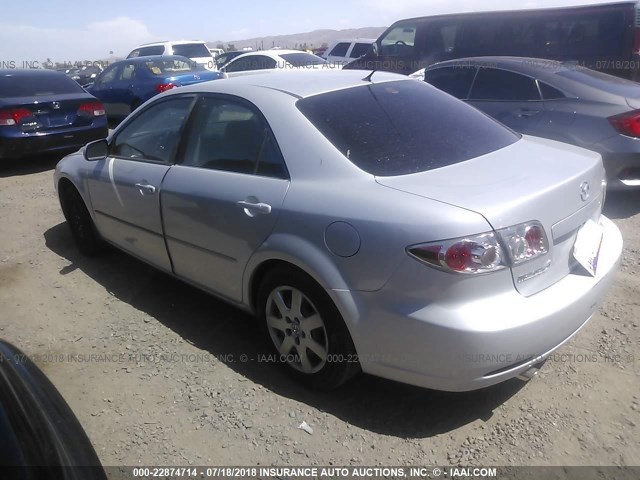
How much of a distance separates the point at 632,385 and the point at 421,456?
1227mm

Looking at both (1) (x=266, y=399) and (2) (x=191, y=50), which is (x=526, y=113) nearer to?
(1) (x=266, y=399)

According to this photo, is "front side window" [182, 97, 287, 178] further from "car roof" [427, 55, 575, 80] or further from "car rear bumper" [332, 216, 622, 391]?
"car roof" [427, 55, 575, 80]

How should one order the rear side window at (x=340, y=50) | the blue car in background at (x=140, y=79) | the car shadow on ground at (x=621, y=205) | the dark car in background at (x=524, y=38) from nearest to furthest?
the car shadow on ground at (x=621, y=205) → the dark car in background at (x=524, y=38) → the blue car in background at (x=140, y=79) → the rear side window at (x=340, y=50)

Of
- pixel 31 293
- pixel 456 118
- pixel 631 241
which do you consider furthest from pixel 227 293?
pixel 631 241

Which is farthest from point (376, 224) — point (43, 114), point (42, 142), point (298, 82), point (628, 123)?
point (43, 114)

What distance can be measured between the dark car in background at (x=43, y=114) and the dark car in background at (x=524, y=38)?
19.1 ft

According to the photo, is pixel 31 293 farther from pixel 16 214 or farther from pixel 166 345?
pixel 16 214

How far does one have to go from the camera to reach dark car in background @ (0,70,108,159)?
771 centimetres

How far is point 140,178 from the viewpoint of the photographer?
12.1 ft

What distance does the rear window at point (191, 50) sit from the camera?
16441 millimetres

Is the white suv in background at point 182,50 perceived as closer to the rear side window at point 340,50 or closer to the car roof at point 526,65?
the rear side window at point 340,50

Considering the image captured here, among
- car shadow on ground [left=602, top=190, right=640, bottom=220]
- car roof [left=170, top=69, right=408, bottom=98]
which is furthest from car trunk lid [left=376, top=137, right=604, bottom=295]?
car shadow on ground [left=602, top=190, right=640, bottom=220]

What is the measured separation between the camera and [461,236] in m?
2.23

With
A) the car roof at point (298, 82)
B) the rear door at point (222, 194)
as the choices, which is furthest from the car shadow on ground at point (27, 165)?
the rear door at point (222, 194)
